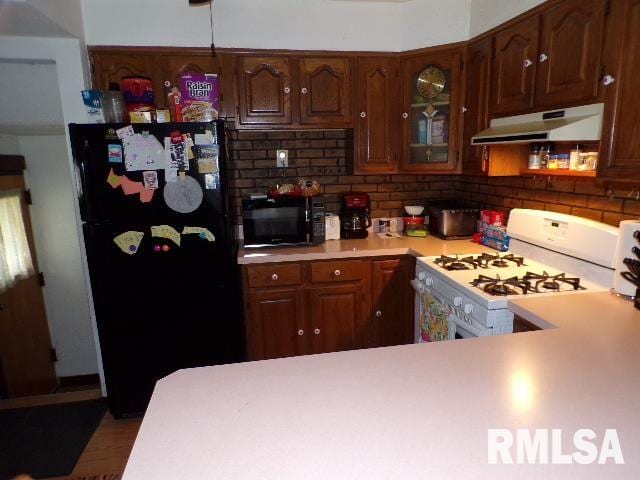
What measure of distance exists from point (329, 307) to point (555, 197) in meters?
1.49

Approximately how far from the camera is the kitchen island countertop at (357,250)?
258 centimetres

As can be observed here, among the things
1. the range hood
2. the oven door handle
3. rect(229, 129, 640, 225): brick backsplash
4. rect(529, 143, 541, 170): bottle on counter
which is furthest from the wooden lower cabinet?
the range hood

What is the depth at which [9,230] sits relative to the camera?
3.29 meters

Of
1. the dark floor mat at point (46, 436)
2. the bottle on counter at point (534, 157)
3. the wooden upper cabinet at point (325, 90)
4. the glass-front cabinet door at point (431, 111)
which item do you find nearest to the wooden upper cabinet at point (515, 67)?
the bottle on counter at point (534, 157)

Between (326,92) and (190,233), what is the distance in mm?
1301

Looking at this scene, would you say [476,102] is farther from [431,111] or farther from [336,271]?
[336,271]

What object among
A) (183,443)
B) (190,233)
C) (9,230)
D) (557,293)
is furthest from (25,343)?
(557,293)

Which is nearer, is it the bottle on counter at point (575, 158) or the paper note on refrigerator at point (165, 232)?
the bottle on counter at point (575, 158)

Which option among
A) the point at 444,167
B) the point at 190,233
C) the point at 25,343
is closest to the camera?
the point at 190,233

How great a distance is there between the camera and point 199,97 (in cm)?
241

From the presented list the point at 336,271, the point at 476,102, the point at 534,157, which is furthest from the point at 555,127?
the point at 336,271

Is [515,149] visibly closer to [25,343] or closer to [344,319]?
[344,319]

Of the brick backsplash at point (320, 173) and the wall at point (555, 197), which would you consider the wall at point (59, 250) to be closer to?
the brick backsplash at point (320, 173)

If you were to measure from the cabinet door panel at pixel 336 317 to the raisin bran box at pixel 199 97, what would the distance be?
126 centimetres
